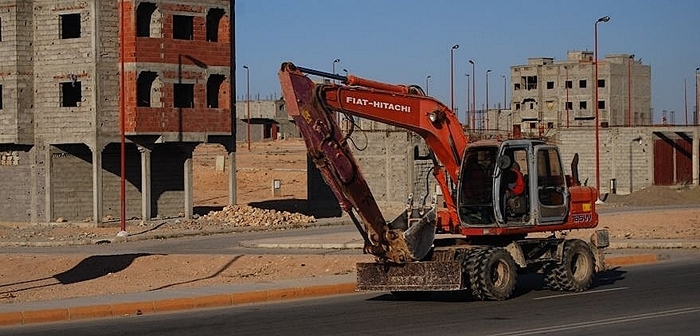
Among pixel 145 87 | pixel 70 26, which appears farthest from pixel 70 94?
pixel 145 87

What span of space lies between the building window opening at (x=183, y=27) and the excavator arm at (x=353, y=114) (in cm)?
3056

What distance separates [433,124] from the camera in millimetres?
21875

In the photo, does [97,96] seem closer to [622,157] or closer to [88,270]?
[88,270]

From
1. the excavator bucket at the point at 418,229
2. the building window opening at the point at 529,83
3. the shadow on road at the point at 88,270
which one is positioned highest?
the building window opening at the point at 529,83

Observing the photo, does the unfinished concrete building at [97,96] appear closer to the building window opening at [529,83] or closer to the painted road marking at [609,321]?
the painted road marking at [609,321]

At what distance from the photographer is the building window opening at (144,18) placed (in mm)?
50000

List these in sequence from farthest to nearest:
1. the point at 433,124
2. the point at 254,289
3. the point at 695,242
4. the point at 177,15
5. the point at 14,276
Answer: the point at 177,15
the point at 695,242
the point at 14,276
the point at 254,289
the point at 433,124

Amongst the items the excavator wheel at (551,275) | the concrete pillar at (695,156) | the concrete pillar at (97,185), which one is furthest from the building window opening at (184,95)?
the concrete pillar at (695,156)

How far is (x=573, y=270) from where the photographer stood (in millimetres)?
22984

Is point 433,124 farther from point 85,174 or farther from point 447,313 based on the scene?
point 85,174

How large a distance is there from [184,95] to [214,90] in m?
1.63

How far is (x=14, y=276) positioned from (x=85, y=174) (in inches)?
867

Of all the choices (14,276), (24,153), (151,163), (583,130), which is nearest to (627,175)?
(583,130)

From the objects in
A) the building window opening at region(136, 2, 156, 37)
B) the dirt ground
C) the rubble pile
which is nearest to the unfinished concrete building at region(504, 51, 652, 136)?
the dirt ground
